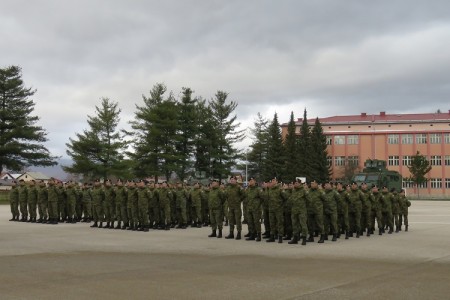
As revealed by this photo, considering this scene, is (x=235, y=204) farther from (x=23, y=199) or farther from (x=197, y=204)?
(x=23, y=199)

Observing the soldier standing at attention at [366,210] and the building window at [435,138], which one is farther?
the building window at [435,138]

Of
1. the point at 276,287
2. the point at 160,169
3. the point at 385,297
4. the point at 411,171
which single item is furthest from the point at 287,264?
the point at 411,171

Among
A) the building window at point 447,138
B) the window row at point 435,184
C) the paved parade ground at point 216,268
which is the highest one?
the building window at point 447,138

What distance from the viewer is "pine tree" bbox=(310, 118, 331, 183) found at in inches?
2963

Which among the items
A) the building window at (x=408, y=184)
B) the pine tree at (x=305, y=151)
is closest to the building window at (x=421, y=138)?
the building window at (x=408, y=184)

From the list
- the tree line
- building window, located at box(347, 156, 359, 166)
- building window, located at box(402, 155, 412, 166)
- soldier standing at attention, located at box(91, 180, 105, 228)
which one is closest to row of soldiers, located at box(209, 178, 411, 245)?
soldier standing at attention, located at box(91, 180, 105, 228)

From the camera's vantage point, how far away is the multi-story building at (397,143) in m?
76.6

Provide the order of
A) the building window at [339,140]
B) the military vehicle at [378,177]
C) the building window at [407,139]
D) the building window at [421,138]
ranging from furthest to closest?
the building window at [339,140]
the building window at [407,139]
the building window at [421,138]
the military vehicle at [378,177]

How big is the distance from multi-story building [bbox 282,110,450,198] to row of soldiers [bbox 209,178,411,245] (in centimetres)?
6257

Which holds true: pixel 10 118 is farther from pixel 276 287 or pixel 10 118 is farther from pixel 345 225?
pixel 276 287

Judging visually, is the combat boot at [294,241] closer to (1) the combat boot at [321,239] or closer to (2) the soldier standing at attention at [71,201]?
(1) the combat boot at [321,239]

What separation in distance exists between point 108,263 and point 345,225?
8067mm

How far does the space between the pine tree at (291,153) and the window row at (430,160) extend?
1422cm

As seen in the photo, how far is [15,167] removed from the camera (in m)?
52.8
